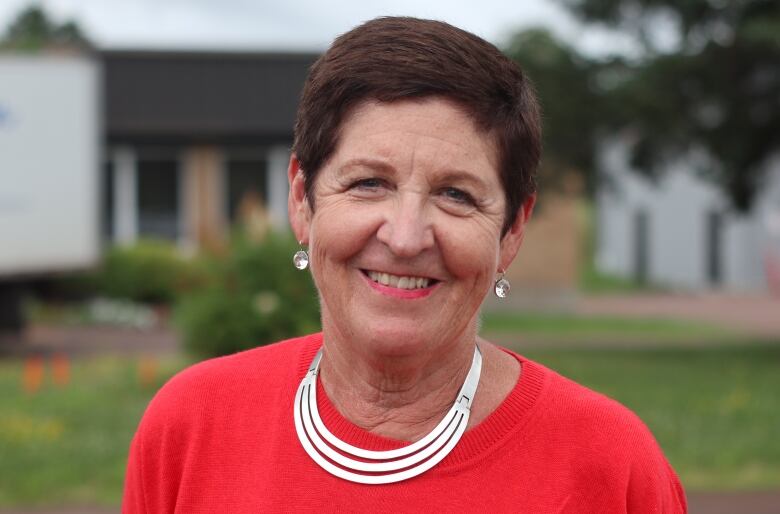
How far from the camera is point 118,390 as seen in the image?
11.9m

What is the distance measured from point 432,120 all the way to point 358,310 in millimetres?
363

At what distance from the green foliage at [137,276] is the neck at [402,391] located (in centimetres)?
1981

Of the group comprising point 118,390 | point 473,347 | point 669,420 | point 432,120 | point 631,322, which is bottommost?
point 631,322

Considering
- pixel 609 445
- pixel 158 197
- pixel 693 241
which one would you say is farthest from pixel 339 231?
pixel 693 241

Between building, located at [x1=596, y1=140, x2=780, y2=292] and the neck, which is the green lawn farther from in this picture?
building, located at [x1=596, y1=140, x2=780, y2=292]

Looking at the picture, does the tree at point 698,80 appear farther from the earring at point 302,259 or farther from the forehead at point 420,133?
the forehead at point 420,133

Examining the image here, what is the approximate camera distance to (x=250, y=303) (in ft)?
37.6

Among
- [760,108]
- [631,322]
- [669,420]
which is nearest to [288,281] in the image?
[669,420]

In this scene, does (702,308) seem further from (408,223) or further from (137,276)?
(408,223)

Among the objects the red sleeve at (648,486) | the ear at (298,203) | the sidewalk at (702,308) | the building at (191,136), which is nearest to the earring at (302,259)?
the ear at (298,203)

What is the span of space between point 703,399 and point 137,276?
13.3 meters

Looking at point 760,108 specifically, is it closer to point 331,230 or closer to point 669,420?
point 669,420

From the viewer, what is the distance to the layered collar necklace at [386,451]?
7.16 ft

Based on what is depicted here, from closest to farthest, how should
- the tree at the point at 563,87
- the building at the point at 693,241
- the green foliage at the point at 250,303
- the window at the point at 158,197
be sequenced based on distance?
the green foliage at the point at 250,303 < the tree at the point at 563,87 < the window at the point at 158,197 < the building at the point at 693,241
